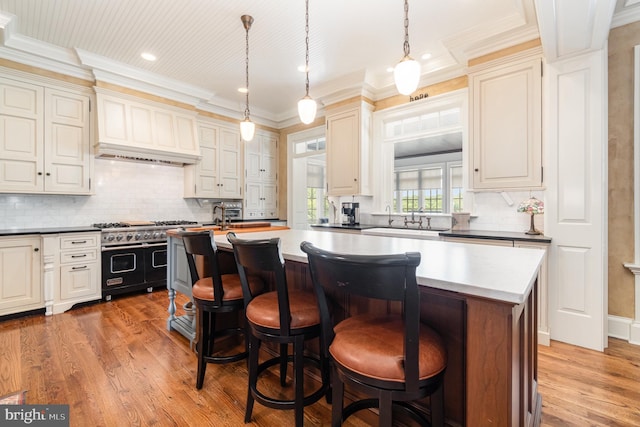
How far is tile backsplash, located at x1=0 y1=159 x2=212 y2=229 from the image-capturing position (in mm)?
3564

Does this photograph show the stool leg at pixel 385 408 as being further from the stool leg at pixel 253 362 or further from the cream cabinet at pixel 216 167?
the cream cabinet at pixel 216 167

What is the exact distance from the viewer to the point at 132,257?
3848mm

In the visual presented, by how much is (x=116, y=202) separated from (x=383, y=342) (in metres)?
4.47

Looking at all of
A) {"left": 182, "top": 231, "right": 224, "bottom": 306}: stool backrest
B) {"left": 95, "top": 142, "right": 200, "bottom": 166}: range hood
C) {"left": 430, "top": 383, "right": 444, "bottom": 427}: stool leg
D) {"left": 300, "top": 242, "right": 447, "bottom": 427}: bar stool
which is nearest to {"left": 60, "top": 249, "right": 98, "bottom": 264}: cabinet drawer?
{"left": 95, "top": 142, "right": 200, "bottom": 166}: range hood

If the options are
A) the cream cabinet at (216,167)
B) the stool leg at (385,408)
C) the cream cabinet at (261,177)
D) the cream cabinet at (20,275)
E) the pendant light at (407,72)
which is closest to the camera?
the stool leg at (385,408)

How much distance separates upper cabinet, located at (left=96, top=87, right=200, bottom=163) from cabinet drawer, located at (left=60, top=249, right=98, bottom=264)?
125 cm

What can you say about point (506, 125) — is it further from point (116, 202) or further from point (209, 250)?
point (116, 202)

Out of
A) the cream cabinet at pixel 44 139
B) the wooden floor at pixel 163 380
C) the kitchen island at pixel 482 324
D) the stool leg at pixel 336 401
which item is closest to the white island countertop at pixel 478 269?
the kitchen island at pixel 482 324

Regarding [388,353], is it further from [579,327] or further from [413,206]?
[413,206]

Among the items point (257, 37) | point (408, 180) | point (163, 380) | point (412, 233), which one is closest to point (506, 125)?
point (412, 233)

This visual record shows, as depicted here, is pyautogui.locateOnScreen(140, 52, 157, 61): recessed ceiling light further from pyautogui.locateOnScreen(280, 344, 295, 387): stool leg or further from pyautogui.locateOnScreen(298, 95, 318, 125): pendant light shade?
pyautogui.locateOnScreen(280, 344, 295, 387): stool leg

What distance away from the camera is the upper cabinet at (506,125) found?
2857mm

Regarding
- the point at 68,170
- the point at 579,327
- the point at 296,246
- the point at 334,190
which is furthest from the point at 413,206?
the point at 68,170

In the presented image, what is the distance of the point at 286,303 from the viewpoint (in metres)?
1.38
